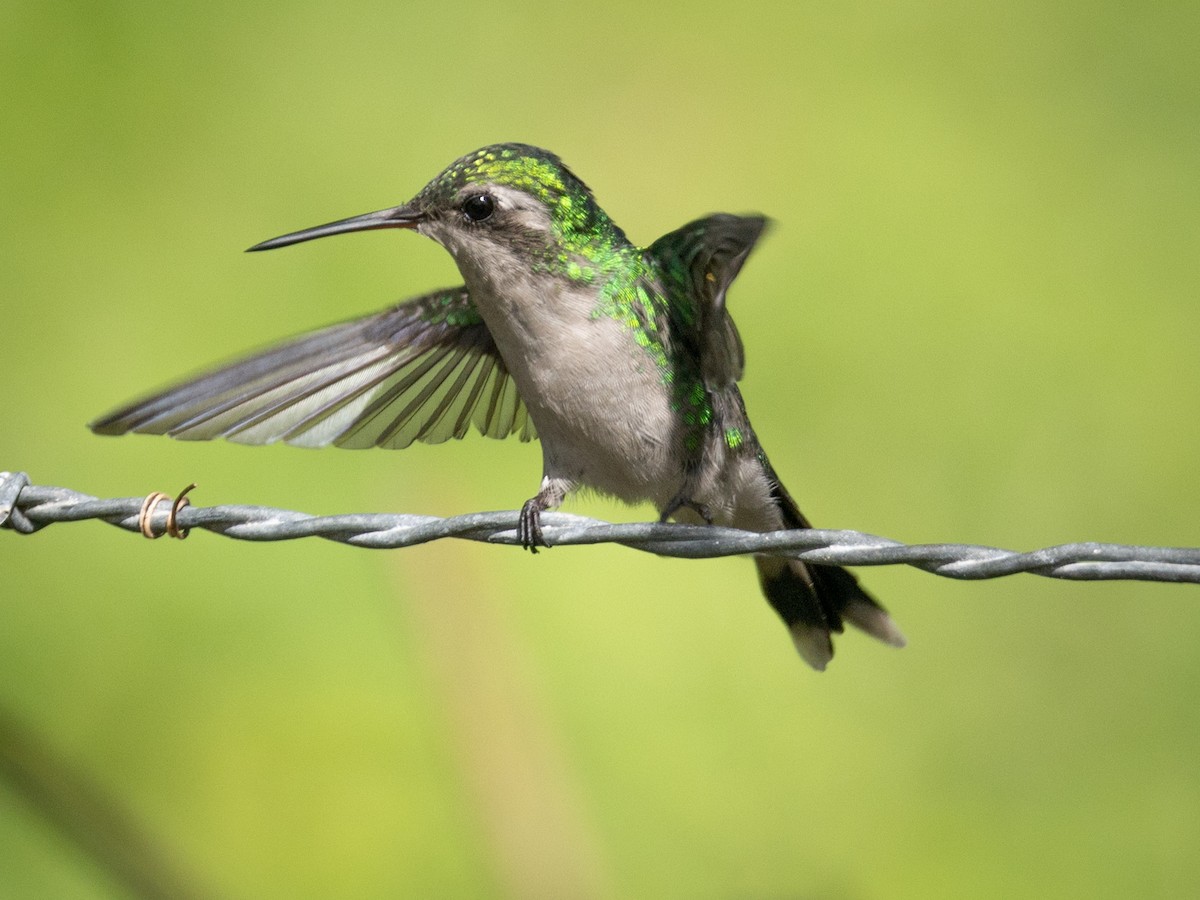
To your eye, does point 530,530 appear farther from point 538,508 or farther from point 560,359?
point 560,359

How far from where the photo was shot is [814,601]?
3342 mm

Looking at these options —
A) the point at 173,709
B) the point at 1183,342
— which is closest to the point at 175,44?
the point at 173,709

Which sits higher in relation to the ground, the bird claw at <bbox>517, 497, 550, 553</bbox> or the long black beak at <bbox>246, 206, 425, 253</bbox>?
the long black beak at <bbox>246, 206, 425, 253</bbox>

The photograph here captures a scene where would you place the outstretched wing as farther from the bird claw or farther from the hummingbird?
the bird claw

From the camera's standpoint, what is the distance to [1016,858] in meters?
3.94

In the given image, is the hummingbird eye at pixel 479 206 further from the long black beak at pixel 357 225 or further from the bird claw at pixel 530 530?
the bird claw at pixel 530 530

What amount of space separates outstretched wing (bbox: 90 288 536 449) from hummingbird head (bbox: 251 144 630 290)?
0.34 meters

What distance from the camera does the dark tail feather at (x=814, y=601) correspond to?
323 cm

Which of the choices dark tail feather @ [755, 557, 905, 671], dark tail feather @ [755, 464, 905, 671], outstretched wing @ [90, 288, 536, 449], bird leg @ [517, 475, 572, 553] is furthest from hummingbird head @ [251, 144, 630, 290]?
dark tail feather @ [755, 557, 905, 671]

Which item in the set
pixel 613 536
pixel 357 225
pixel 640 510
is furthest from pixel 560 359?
pixel 640 510

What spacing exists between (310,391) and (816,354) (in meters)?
2.11

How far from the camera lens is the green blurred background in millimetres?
4023

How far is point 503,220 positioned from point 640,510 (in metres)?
1.03

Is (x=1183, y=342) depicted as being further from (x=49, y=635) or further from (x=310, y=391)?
(x=49, y=635)
